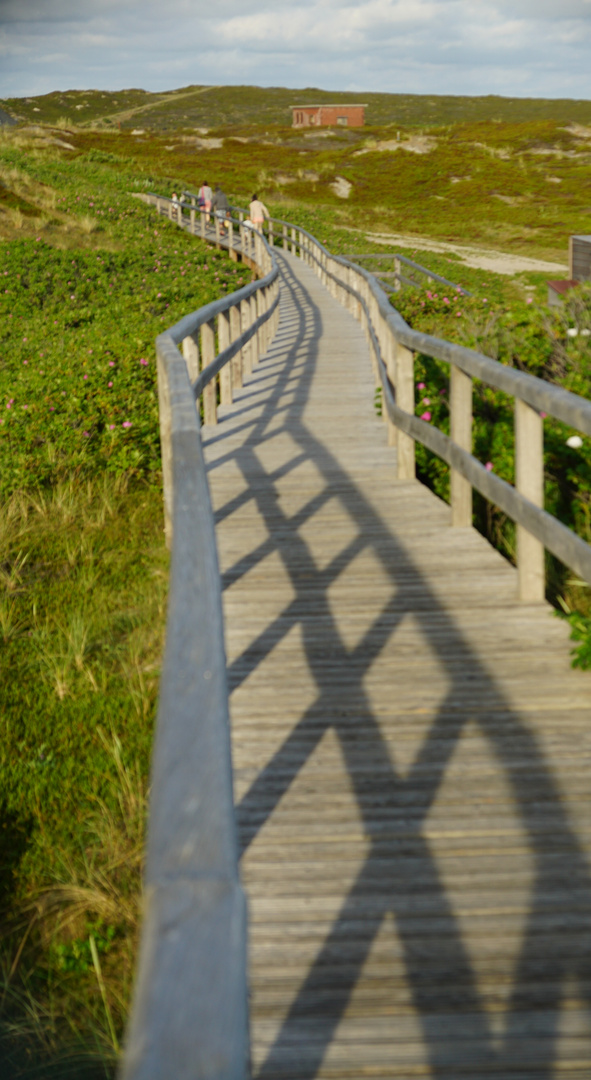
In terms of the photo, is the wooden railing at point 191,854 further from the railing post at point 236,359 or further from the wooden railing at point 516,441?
the railing post at point 236,359

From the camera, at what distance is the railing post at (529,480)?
4.69 meters

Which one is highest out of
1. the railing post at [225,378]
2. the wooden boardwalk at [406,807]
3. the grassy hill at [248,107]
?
the grassy hill at [248,107]

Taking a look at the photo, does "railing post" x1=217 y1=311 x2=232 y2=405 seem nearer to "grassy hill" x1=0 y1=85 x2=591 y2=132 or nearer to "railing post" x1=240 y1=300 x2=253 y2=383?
"railing post" x1=240 y1=300 x2=253 y2=383

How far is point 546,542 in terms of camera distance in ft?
14.5

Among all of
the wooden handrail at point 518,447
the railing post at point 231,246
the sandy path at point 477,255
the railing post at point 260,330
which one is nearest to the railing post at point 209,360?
the wooden handrail at point 518,447

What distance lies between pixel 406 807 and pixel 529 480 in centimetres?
201

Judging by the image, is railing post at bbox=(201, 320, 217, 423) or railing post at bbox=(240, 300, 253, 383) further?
railing post at bbox=(240, 300, 253, 383)

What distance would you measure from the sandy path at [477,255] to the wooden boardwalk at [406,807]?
97.7ft

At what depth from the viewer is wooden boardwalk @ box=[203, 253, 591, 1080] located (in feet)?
7.92

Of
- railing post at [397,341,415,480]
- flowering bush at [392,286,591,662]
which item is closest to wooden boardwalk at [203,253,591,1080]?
flowering bush at [392,286,591,662]

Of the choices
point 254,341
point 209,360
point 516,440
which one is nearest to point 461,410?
point 516,440

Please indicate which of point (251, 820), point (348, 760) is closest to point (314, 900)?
point (251, 820)

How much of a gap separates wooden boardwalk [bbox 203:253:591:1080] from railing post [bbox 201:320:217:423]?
3.22 m

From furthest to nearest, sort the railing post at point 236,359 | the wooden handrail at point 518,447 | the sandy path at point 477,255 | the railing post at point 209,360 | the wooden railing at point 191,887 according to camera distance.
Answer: the sandy path at point 477,255 < the railing post at point 236,359 < the railing post at point 209,360 < the wooden handrail at point 518,447 < the wooden railing at point 191,887
